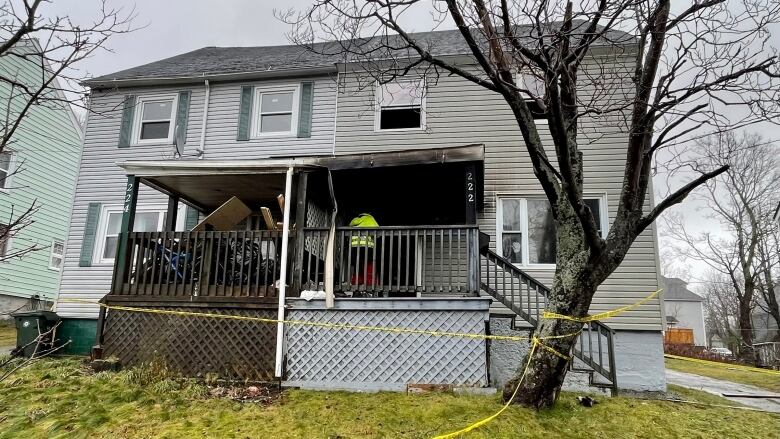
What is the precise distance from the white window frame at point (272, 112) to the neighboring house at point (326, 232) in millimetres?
48

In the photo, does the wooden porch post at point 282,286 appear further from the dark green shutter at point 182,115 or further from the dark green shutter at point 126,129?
the dark green shutter at point 126,129

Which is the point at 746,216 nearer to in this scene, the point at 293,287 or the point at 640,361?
the point at 640,361

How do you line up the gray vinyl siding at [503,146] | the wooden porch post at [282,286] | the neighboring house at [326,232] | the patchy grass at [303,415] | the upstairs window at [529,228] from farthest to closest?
the upstairs window at [529,228]
the gray vinyl siding at [503,146]
the neighboring house at [326,232]
the wooden porch post at [282,286]
the patchy grass at [303,415]

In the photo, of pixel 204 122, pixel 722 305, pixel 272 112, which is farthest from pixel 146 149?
pixel 722 305

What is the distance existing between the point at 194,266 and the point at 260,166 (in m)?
1.90

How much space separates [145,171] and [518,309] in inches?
254

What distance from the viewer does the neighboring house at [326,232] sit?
7.32 metres

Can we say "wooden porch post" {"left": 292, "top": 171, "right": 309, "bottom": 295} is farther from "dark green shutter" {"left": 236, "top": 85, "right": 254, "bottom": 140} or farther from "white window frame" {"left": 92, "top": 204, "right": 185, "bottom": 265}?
"white window frame" {"left": 92, "top": 204, "right": 185, "bottom": 265}

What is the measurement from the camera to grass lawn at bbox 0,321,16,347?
11387mm

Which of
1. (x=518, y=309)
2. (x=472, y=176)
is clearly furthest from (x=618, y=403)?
(x=472, y=176)

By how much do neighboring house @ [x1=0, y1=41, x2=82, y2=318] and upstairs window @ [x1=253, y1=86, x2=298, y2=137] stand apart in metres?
7.18

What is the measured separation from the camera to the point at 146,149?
11.4m

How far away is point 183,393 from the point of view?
666cm

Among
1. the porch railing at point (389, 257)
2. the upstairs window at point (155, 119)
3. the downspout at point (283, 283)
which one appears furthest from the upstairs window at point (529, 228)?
the upstairs window at point (155, 119)
